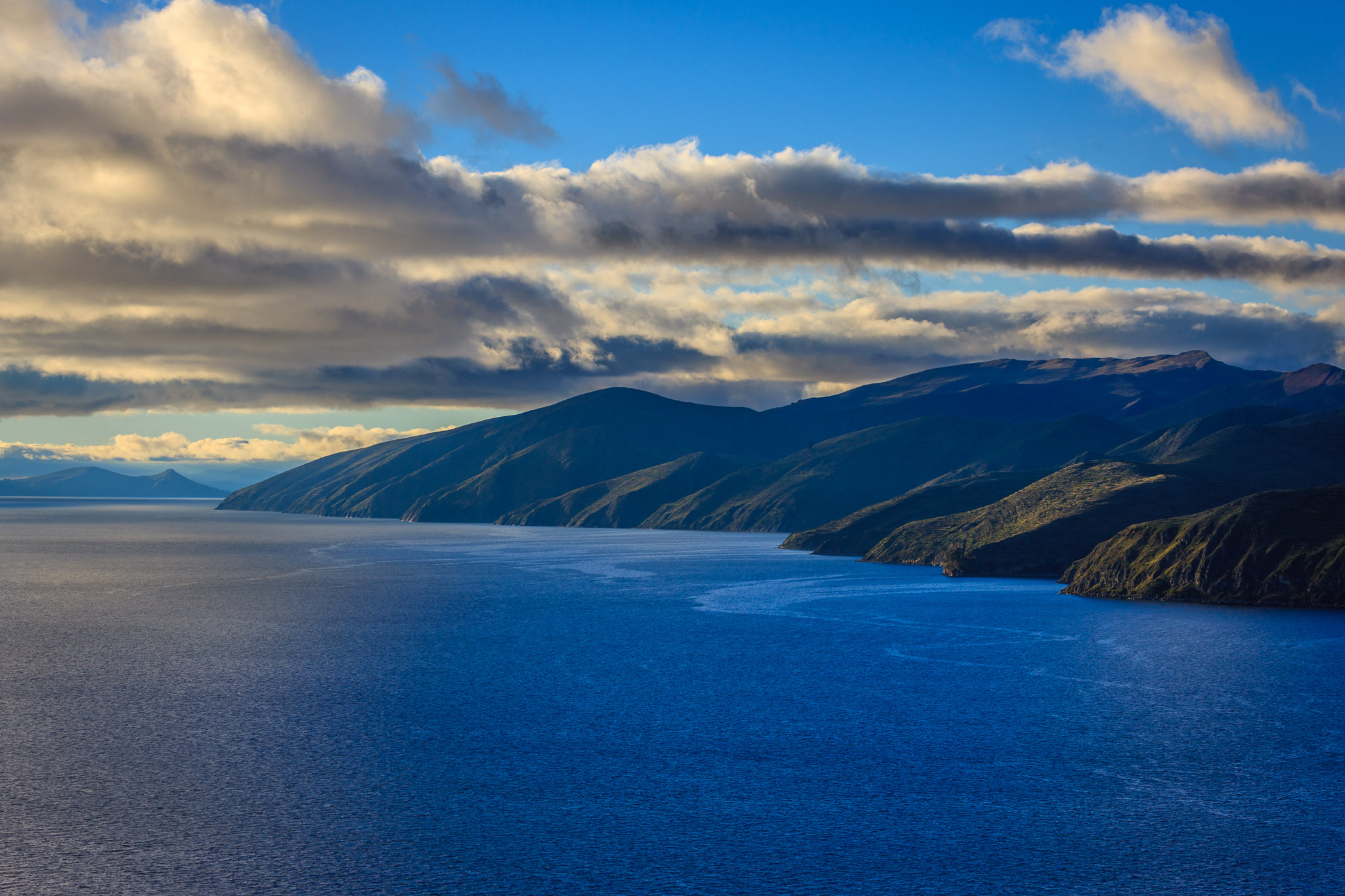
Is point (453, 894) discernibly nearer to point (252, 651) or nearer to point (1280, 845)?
point (1280, 845)

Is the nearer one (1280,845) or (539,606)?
(1280,845)

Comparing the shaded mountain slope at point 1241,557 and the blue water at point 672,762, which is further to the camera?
the shaded mountain slope at point 1241,557

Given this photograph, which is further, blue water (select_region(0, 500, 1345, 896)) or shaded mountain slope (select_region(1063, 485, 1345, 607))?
shaded mountain slope (select_region(1063, 485, 1345, 607))

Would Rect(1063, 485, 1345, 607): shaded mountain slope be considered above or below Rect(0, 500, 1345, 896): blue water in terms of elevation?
above

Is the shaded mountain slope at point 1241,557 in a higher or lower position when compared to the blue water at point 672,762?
higher

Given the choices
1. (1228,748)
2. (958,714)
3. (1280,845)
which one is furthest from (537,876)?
(1228,748)
